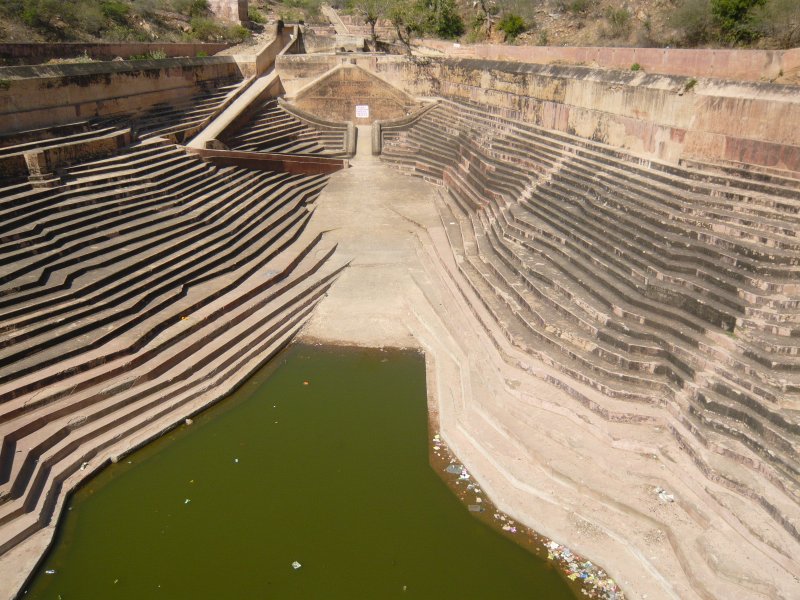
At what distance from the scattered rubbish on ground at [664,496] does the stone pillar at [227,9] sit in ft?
77.1

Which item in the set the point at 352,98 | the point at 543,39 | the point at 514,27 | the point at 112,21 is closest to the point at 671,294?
the point at 352,98

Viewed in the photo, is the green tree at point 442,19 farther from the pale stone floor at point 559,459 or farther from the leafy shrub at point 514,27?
the pale stone floor at point 559,459

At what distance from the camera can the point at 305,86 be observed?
63.6 feet

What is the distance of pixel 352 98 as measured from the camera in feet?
63.6

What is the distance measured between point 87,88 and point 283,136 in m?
5.97

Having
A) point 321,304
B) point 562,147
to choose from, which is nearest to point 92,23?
point 321,304

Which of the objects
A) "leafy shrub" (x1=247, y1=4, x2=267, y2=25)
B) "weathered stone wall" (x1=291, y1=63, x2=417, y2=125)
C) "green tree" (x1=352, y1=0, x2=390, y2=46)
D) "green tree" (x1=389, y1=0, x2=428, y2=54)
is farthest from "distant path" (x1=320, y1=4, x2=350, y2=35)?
"weathered stone wall" (x1=291, y1=63, x2=417, y2=125)

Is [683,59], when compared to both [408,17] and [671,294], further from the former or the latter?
[408,17]

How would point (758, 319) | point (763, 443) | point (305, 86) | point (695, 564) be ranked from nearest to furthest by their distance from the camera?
point (695, 564), point (763, 443), point (758, 319), point (305, 86)

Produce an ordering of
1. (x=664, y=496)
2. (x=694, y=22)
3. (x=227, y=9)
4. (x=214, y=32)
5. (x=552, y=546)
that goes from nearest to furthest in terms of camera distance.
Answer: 1. (x=552, y=546)
2. (x=664, y=496)
3. (x=694, y=22)
4. (x=214, y=32)
5. (x=227, y=9)

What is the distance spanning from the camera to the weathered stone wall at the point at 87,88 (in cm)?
1107

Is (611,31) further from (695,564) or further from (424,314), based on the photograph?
(695,564)

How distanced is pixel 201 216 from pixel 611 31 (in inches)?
A: 515

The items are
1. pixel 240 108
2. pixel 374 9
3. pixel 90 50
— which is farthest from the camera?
pixel 374 9
